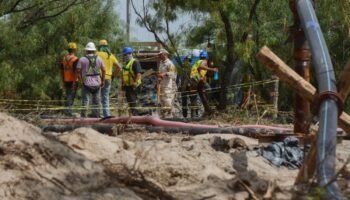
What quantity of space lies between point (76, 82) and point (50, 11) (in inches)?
267

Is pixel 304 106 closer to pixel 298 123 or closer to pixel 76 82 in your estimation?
pixel 298 123

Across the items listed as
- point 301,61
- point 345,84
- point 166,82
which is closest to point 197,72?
point 166,82

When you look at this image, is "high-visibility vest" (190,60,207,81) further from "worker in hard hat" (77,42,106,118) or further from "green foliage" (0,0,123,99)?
"green foliage" (0,0,123,99)

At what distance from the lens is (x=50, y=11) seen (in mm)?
21922

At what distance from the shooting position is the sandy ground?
17.0 ft

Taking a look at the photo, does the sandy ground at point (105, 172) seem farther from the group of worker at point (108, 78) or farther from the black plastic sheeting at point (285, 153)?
the group of worker at point (108, 78)

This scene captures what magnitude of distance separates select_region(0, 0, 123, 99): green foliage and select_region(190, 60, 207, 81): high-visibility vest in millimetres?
6143

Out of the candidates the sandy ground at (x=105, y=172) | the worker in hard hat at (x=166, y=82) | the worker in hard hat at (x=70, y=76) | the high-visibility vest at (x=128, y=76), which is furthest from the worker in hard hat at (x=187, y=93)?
the sandy ground at (x=105, y=172)

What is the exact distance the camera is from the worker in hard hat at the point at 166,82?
16.3 meters

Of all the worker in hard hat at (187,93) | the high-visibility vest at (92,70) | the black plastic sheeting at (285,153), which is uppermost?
the high-visibility vest at (92,70)

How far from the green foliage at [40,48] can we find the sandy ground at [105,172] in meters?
14.5

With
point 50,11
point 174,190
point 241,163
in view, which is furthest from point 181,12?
point 174,190

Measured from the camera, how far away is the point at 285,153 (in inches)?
305

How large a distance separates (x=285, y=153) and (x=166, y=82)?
30.5 feet
